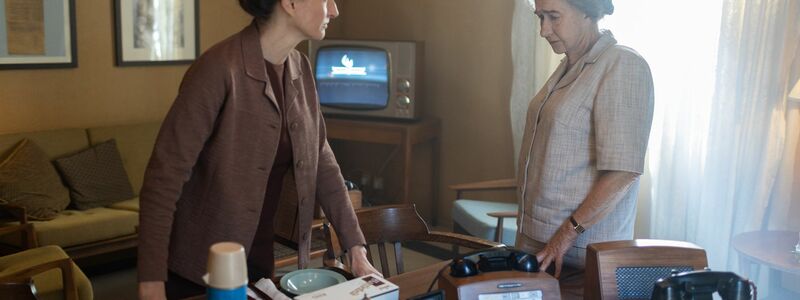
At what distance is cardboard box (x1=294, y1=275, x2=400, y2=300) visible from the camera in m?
1.29

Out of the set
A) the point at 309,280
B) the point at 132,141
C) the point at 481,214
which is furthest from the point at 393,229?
the point at 132,141

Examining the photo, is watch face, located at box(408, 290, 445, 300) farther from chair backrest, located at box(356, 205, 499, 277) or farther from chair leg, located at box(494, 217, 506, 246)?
chair leg, located at box(494, 217, 506, 246)

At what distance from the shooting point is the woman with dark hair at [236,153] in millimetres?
1393

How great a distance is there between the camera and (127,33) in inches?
173

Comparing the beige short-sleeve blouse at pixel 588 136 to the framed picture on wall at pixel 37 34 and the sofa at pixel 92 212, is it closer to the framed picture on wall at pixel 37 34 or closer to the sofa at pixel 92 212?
the sofa at pixel 92 212

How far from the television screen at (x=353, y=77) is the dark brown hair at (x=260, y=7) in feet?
9.83

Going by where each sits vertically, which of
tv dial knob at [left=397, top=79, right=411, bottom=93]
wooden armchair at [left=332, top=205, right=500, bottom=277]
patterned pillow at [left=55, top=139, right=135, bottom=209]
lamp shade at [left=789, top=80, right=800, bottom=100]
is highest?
lamp shade at [left=789, top=80, right=800, bottom=100]

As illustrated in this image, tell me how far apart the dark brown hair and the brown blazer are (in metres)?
0.03

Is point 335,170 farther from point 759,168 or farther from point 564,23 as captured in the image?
point 759,168

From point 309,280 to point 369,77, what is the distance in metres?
3.23

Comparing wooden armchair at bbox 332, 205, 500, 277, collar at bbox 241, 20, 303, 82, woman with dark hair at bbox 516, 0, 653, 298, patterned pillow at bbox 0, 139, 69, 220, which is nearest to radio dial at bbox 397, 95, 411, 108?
patterned pillow at bbox 0, 139, 69, 220

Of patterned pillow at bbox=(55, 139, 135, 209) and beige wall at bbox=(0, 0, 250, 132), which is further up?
beige wall at bbox=(0, 0, 250, 132)

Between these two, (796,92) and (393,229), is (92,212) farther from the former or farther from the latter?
(796,92)

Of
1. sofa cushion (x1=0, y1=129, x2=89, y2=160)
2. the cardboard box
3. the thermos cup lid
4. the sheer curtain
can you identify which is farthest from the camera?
sofa cushion (x1=0, y1=129, x2=89, y2=160)
